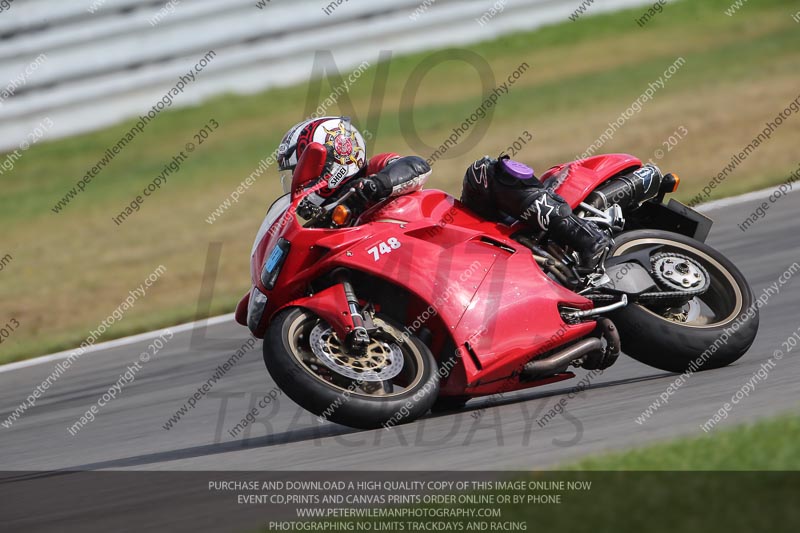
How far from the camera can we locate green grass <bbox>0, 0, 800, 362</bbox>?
1377 cm

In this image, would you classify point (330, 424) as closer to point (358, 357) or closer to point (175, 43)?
point (358, 357)

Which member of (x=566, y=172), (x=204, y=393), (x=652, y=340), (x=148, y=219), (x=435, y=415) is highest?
(x=566, y=172)

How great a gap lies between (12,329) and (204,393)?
514cm

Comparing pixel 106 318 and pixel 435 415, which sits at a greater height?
pixel 435 415

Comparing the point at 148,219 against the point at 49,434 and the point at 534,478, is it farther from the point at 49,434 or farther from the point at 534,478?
the point at 534,478

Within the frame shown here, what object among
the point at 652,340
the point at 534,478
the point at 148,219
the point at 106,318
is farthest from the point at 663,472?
the point at 148,219

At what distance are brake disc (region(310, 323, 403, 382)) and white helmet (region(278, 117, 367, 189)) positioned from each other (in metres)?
0.88

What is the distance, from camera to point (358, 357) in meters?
6.00

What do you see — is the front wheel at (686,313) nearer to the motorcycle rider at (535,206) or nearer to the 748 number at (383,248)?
the motorcycle rider at (535,206)

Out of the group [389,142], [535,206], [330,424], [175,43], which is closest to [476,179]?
[535,206]

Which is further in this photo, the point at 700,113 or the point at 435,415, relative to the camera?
the point at 700,113

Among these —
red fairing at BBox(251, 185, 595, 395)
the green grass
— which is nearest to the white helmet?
red fairing at BBox(251, 185, 595, 395)

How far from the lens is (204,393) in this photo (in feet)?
27.5

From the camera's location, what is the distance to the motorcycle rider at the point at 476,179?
255 inches
